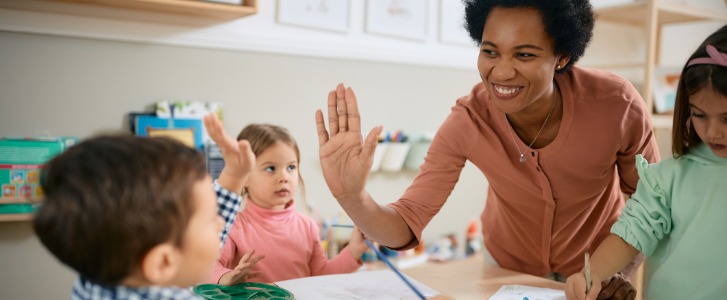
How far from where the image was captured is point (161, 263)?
2.48 feet

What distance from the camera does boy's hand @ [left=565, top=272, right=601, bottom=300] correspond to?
111 centimetres

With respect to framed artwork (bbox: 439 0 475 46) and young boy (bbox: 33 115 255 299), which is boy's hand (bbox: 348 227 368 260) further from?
framed artwork (bbox: 439 0 475 46)

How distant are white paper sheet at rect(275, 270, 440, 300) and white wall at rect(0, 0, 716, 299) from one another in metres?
1.09

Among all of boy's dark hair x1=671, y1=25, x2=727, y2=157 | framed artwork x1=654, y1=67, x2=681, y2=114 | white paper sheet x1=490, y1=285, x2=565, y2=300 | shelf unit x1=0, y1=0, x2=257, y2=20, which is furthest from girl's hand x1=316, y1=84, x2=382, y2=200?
framed artwork x1=654, y1=67, x2=681, y2=114

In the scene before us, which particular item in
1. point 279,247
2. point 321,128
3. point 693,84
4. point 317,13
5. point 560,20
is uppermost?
point 317,13

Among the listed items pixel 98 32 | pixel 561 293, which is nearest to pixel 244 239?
pixel 561 293

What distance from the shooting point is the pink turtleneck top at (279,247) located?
1568 mm

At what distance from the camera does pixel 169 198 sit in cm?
75

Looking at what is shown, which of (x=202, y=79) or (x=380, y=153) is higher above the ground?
(x=202, y=79)

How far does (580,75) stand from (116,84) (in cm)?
147

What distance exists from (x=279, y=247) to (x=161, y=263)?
86 cm

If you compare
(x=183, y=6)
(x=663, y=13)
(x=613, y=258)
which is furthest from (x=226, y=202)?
(x=663, y=13)

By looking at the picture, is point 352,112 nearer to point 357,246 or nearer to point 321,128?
point 321,128

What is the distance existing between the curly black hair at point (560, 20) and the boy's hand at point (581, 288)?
51 cm
